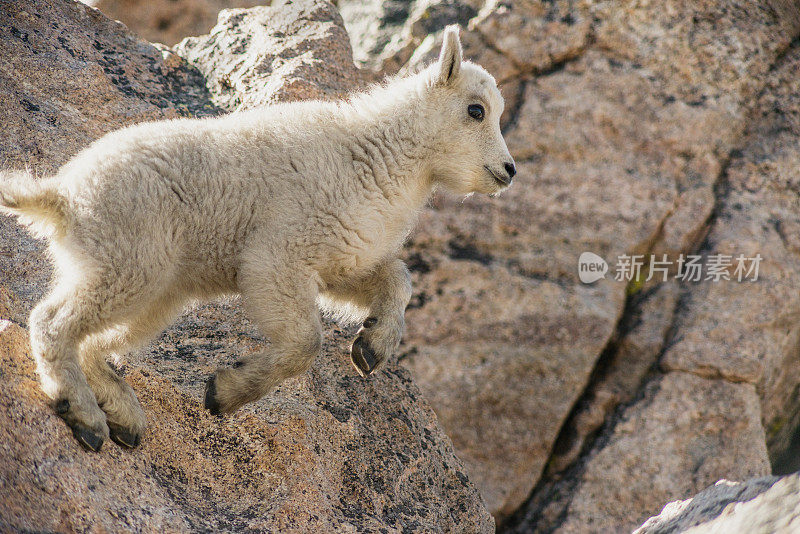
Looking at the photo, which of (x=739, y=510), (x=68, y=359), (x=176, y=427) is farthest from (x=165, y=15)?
(x=739, y=510)

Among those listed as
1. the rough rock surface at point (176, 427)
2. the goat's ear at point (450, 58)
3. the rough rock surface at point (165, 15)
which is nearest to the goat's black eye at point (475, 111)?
the goat's ear at point (450, 58)

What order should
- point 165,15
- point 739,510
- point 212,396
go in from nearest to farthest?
point 739,510, point 212,396, point 165,15

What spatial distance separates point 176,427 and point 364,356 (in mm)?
1083

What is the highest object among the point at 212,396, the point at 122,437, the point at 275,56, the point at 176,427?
the point at 275,56

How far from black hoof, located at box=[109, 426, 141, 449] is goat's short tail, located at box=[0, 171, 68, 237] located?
100cm

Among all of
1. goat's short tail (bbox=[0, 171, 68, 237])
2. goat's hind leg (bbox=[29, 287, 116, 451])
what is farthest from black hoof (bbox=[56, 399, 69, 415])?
goat's short tail (bbox=[0, 171, 68, 237])

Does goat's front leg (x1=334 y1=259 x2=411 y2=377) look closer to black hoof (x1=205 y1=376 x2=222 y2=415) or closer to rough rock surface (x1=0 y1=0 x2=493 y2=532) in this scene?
rough rock surface (x1=0 y1=0 x2=493 y2=532)

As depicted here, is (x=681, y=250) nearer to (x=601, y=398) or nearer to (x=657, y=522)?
(x=601, y=398)

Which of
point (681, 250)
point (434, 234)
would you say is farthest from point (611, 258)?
point (434, 234)

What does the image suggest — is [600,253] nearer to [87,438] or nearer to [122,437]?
[122,437]

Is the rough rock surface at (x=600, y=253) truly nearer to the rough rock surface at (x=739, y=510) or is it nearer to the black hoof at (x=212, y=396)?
the rough rock surface at (x=739, y=510)

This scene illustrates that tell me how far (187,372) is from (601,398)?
461 centimetres

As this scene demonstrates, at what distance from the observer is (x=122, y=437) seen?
3693 millimetres

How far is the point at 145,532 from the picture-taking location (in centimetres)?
326
